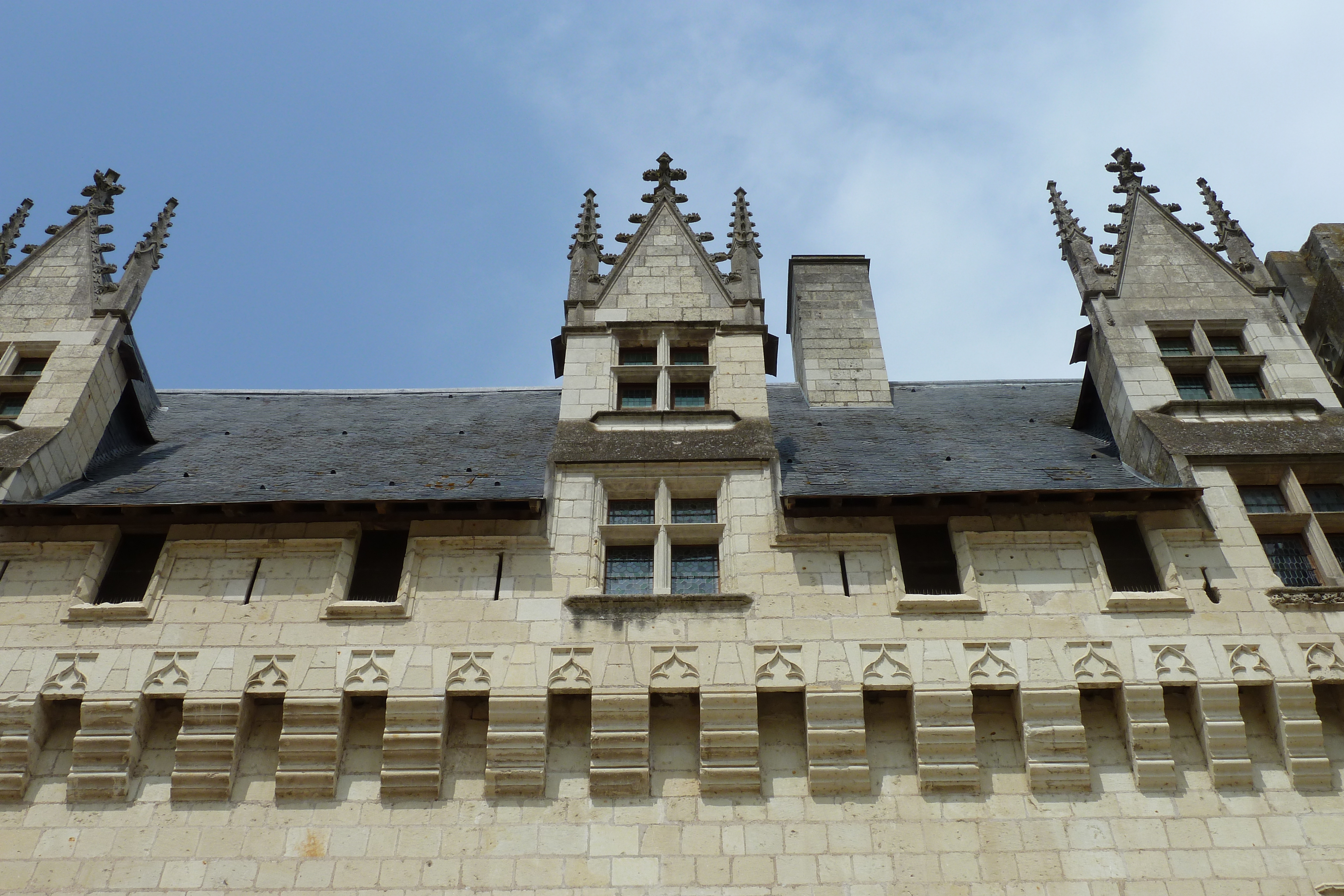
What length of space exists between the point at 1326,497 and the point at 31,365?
17.2 metres

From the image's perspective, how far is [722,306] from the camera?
1728 centimetres

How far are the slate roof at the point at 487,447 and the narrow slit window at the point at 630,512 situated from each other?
0.91m

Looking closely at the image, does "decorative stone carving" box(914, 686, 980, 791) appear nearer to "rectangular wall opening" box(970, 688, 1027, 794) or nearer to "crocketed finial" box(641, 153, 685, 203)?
"rectangular wall opening" box(970, 688, 1027, 794)

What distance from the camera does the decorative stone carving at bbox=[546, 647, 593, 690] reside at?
11.9 m

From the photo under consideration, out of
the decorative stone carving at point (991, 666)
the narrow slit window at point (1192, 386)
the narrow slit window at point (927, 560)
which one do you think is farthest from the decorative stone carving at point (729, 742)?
the narrow slit window at point (1192, 386)

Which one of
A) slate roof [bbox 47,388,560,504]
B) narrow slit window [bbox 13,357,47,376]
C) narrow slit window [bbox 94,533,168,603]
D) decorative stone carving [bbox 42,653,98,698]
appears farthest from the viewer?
narrow slit window [bbox 13,357,47,376]

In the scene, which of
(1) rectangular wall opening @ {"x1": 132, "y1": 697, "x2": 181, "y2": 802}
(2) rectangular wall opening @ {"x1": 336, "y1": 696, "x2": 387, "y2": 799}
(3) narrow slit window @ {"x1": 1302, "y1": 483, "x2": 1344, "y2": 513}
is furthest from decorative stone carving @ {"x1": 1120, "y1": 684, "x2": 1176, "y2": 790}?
(1) rectangular wall opening @ {"x1": 132, "y1": 697, "x2": 181, "y2": 802}

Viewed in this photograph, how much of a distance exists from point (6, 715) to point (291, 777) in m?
3.00

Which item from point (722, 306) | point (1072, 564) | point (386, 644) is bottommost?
point (386, 644)

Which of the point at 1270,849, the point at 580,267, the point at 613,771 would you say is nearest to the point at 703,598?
the point at 613,771

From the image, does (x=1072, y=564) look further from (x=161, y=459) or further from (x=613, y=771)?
(x=161, y=459)

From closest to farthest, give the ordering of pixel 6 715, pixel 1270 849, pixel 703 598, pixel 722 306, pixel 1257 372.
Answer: pixel 1270 849, pixel 6 715, pixel 703 598, pixel 1257 372, pixel 722 306

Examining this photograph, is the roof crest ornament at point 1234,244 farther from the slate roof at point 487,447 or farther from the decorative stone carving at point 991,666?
the decorative stone carving at point 991,666

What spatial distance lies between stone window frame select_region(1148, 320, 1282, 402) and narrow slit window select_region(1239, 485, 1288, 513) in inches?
58.1
